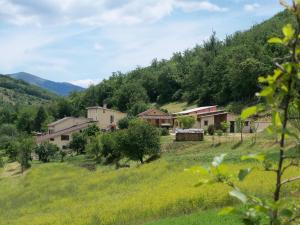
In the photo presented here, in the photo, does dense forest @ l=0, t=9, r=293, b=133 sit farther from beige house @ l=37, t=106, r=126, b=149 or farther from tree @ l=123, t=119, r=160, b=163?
tree @ l=123, t=119, r=160, b=163

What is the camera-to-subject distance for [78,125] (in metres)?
82.1

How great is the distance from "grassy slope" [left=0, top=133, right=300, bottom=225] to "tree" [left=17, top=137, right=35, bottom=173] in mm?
5275

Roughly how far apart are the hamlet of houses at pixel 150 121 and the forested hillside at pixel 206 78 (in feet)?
25.4

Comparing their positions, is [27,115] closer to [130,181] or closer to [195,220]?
[130,181]

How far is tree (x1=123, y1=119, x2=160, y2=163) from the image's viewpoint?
4981 cm

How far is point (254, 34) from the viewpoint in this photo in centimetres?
10669

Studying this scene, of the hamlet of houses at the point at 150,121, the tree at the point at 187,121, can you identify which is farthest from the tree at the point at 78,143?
the tree at the point at 187,121

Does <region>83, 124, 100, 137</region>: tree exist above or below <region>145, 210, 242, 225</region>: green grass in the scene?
above

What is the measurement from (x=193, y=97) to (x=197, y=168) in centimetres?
10131

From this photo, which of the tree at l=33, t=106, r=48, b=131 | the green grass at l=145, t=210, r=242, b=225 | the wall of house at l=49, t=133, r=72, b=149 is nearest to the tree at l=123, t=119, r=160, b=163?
the wall of house at l=49, t=133, r=72, b=149

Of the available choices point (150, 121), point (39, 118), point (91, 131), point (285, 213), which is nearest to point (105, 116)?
point (150, 121)

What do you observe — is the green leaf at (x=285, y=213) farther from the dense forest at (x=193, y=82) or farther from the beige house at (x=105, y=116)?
the beige house at (x=105, y=116)

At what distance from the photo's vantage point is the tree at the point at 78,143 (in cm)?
7100

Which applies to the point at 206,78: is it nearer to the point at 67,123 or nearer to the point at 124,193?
the point at 67,123
